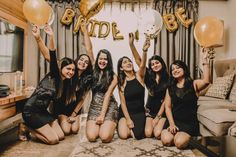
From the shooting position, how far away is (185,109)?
3199 millimetres

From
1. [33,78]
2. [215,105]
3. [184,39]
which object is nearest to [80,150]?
[215,105]

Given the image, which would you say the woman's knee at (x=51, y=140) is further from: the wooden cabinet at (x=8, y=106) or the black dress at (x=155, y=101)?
the black dress at (x=155, y=101)

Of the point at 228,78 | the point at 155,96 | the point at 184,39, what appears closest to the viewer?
the point at 155,96

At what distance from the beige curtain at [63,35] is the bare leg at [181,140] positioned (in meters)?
2.73

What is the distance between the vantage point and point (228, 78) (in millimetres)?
3965

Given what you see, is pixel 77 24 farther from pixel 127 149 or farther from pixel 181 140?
pixel 181 140

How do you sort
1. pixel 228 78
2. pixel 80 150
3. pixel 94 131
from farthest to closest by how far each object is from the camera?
1. pixel 228 78
2. pixel 94 131
3. pixel 80 150

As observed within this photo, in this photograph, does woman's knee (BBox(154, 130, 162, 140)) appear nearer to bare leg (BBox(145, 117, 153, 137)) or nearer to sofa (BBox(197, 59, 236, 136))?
bare leg (BBox(145, 117, 153, 137))

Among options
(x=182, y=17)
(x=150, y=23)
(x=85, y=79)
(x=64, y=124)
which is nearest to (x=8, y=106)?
(x=64, y=124)

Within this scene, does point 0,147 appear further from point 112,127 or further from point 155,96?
point 155,96

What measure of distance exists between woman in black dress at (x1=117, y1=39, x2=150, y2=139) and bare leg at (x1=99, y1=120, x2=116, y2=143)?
14 cm

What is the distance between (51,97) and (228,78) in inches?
98.6

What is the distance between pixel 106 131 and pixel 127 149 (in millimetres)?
396

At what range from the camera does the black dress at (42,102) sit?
10.6 feet
